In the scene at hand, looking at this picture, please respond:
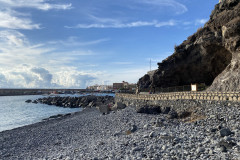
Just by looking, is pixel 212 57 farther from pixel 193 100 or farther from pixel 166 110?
pixel 193 100

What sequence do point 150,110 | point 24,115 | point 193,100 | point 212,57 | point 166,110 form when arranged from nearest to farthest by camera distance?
point 193,100
point 166,110
point 150,110
point 212,57
point 24,115

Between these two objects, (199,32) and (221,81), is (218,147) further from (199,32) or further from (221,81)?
(199,32)

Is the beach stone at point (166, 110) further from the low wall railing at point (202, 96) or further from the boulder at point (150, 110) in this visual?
the low wall railing at point (202, 96)

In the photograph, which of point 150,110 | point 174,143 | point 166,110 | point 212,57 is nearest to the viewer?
point 174,143

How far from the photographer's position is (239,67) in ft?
78.8

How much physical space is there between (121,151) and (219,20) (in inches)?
1205

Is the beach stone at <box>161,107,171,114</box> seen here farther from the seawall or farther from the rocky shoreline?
the rocky shoreline

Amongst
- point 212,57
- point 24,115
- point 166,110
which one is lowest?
point 24,115

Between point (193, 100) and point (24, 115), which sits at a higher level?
point (193, 100)

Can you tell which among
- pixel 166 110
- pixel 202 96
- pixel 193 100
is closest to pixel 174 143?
pixel 202 96

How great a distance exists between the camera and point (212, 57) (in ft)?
117

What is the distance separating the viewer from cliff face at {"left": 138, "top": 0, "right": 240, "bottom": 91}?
2633 cm

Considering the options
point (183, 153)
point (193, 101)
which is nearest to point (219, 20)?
point (193, 101)

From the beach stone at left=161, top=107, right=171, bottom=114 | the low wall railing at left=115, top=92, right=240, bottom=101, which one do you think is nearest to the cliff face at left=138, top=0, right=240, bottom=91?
the low wall railing at left=115, top=92, right=240, bottom=101
